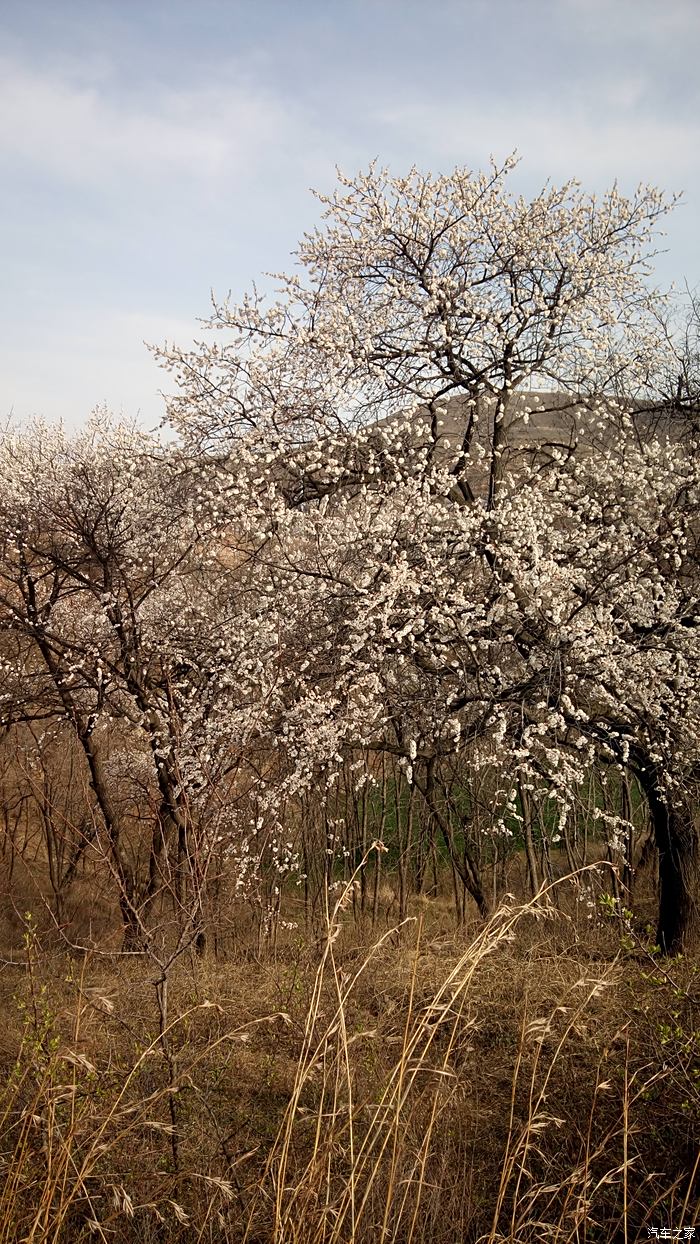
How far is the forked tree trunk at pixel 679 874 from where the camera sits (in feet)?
25.2

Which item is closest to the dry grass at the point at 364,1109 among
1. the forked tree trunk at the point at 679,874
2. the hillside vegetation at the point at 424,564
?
the hillside vegetation at the point at 424,564

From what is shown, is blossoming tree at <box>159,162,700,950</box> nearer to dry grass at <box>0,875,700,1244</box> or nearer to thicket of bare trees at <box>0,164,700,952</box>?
thicket of bare trees at <box>0,164,700,952</box>

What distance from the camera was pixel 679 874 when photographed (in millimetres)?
7828

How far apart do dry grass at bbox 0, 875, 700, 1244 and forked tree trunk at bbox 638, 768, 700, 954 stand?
1.06m

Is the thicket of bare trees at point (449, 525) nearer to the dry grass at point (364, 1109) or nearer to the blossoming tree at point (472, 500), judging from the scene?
the blossoming tree at point (472, 500)

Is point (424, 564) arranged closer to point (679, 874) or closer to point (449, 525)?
point (449, 525)

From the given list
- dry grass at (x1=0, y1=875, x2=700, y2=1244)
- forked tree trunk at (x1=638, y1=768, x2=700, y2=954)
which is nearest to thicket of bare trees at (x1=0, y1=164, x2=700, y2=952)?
forked tree trunk at (x1=638, y1=768, x2=700, y2=954)

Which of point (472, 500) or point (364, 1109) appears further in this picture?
point (472, 500)

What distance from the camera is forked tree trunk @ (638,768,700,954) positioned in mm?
7691

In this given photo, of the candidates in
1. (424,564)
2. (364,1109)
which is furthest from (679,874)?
(364,1109)

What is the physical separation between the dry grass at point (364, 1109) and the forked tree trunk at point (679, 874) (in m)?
1.06

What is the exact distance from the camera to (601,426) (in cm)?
843

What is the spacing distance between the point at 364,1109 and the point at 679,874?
16.1 ft

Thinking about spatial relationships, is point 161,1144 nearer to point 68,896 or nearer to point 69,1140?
point 69,1140
